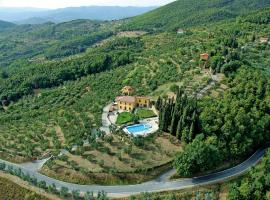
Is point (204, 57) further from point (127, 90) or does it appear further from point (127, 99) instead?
point (127, 99)

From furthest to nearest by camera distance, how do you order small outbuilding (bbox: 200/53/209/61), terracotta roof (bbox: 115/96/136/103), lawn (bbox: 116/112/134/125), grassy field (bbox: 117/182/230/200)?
small outbuilding (bbox: 200/53/209/61)
terracotta roof (bbox: 115/96/136/103)
lawn (bbox: 116/112/134/125)
grassy field (bbox: 117/182/230/200)

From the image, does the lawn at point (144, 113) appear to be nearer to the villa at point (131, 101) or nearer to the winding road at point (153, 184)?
the villa at point (131, 101)

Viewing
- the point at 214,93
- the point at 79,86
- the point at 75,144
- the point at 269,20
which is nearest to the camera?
the point at 75,144

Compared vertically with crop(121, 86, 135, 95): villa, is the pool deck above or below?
below

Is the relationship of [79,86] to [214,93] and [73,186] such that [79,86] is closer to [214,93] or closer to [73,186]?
[214,93]

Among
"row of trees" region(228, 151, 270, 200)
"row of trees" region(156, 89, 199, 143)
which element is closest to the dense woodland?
"row of trees" region(156, 89, 199, 143)

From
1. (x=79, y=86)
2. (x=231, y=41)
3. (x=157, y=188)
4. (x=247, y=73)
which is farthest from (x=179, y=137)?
(x=231, y=41)

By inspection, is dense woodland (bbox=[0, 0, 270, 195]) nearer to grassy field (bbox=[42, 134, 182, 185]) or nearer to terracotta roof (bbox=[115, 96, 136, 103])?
grassy field (bbox=[42, 134, 182, 185])
